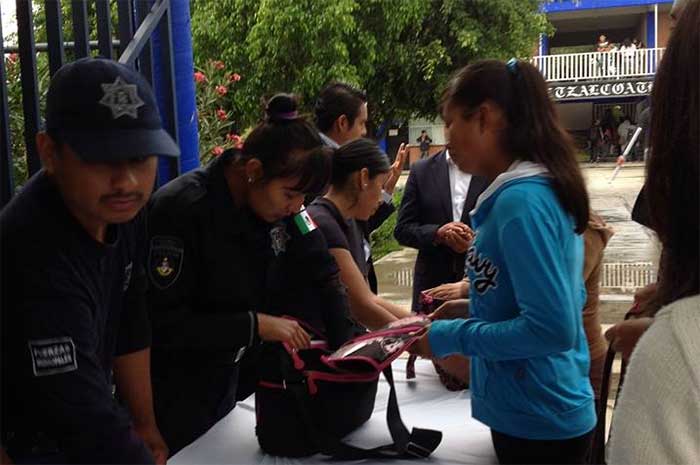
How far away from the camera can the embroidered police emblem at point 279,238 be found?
202 centimetres

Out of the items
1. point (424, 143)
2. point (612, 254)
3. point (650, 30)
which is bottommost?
point (612, 254)

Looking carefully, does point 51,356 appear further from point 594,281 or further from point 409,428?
point 594,281

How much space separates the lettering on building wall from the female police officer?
22.6 metres

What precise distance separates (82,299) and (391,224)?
11556 millimetres

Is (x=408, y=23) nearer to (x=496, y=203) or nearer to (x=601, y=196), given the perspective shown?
(x=601, y=196)

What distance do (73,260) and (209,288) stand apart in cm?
58

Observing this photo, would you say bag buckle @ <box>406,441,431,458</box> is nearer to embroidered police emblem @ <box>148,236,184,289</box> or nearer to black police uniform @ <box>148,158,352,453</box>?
black police uniform @ <box>148,158,352,453</box>

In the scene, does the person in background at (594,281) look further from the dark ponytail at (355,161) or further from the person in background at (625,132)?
the person in background at (625,132)

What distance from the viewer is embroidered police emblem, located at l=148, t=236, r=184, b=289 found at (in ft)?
A: 5.95

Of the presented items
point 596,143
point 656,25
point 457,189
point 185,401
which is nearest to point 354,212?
point 185,401

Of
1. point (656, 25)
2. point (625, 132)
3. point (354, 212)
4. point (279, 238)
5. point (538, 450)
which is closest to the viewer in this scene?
point (538, 450)

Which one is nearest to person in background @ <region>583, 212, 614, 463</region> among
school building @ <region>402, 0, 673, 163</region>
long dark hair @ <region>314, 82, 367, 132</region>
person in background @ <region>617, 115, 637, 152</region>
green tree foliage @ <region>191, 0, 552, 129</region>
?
long dark hair @ <region>314, 82, 367, 132</region>

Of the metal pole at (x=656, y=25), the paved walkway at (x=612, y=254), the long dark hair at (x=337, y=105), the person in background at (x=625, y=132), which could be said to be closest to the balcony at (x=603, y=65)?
the metal pole at (x=656, y=25)

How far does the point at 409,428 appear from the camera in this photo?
1951 millimetres
